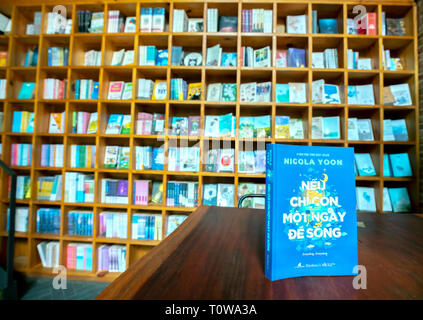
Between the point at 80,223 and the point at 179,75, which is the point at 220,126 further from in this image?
the point at 80,223

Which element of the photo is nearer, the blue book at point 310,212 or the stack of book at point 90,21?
the blue book at point 310,212

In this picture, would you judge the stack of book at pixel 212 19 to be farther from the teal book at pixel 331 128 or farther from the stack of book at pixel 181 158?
the teal book at pixel 331 128

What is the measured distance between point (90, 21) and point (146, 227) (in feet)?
8.25

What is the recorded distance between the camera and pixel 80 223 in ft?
8.09

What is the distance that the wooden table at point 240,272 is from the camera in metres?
0.41

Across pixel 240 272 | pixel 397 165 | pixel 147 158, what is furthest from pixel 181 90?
pixel 397 165

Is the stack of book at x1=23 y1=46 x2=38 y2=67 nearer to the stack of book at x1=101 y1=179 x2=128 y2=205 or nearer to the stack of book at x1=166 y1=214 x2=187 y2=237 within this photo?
the stack of book at x1=101 y1=179 x2=128 y2=205

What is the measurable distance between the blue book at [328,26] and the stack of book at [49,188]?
351cm

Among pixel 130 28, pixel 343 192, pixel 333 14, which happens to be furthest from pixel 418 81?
pixel 130 28

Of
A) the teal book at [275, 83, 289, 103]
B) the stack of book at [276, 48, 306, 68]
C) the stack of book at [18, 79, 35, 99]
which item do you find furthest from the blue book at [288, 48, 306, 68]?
the stack of book at [18, 79, 35, 99]

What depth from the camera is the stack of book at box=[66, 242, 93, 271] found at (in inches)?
95.4

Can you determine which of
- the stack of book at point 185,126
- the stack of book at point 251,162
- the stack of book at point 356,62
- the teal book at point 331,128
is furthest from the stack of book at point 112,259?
the stack of book at point 356,62

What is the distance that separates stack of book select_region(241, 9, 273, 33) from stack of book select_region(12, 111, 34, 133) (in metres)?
2.73
